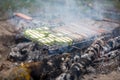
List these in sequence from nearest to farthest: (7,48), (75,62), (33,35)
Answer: (75,62) < (33,35) < (7,48)

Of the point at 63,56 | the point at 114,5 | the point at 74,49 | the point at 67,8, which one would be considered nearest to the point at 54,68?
the point at 63,56

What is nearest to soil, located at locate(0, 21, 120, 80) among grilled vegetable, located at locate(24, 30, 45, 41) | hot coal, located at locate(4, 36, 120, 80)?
hot coal, located at locate(4, 36, 120, 80)

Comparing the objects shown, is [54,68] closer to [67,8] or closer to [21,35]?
[21,35]

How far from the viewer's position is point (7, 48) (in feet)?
38.3

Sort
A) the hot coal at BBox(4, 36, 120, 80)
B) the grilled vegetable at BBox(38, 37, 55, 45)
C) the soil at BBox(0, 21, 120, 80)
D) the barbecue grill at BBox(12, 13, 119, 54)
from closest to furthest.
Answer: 1. the hot coal at BBox(4, 36, 120, 80)
2. the soil at BBox(0, 21, 120, 80)
3. the grilled vegetable at BBox(38, 37, 55, 45)
4. the barbecue grill at BBox(12, 13, 119, 54)

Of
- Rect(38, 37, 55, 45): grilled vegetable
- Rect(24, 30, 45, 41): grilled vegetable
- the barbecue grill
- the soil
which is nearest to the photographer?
the soil

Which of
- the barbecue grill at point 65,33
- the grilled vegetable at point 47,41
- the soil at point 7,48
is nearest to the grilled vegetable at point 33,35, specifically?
the barbecue grill at point 65,33

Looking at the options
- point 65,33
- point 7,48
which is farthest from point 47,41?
point 7,48

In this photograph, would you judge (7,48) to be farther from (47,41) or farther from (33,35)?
(47,41)

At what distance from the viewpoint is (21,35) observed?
12281mm

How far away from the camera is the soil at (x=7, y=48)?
31.6 ft

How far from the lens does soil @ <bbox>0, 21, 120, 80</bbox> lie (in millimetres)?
9625

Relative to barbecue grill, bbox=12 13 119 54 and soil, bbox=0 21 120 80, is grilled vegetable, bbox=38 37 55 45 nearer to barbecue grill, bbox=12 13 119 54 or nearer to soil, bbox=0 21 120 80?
barbecue grill, bbox=12 13 119 54

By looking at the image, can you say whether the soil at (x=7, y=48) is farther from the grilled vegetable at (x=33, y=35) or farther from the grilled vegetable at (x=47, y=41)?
the grilled vegetable at (x=47, y=41)
